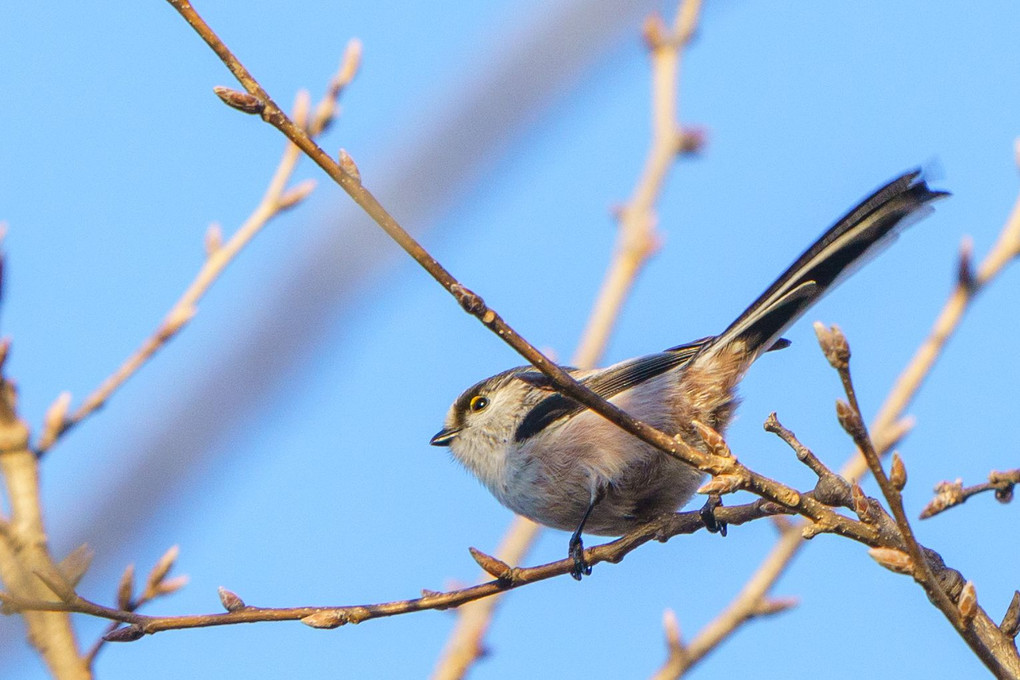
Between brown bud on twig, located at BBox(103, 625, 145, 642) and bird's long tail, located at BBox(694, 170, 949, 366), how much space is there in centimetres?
213

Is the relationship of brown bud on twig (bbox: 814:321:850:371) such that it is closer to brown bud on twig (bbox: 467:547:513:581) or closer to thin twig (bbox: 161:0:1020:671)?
thin twig (bbox: 161:0:1020:671)

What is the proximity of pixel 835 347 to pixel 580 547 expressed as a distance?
5.32 feet

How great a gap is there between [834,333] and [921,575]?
0.55 metres

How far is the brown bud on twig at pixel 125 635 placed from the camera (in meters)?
2.71

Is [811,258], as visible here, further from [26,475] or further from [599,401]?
[26,475]

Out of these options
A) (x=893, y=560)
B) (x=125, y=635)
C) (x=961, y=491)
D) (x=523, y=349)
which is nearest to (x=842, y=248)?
(x=961, y=491)

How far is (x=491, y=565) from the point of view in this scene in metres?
2.86

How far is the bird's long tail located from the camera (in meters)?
3.12

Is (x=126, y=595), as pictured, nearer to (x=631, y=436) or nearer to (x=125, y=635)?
(x=125, y=635)

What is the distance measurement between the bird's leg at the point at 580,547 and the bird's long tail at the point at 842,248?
802 millimetres

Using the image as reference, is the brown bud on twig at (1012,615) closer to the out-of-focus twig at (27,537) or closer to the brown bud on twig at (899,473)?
the brown bud on twig at (899,473)

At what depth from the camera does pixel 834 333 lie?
2.26 m

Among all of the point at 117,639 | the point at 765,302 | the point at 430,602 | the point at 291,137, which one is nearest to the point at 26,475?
the point at 117,639

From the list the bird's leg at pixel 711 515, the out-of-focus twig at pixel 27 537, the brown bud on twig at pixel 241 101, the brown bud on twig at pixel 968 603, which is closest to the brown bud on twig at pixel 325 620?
the out-of-focus twig at pixel 27 537
